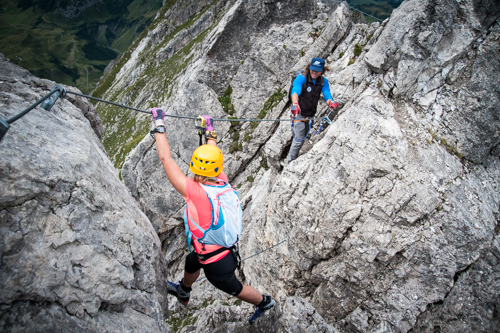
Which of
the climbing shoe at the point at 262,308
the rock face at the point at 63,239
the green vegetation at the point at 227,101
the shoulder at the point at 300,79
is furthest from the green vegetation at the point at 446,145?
the green vegetation at the point at 227,101

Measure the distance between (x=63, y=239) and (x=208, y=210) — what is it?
2.24 m

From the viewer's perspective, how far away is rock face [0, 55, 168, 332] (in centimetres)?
309

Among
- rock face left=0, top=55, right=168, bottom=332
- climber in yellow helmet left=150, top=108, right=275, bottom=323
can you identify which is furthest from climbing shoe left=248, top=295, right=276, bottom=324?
rock face left=0, top=55, right=168, bottom=332

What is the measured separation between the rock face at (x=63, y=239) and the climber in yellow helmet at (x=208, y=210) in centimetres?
110

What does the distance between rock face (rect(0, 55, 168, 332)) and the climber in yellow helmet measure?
1.10 m

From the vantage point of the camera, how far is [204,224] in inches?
182

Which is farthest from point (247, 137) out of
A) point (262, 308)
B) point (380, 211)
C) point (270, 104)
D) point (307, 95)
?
point (262, 308)

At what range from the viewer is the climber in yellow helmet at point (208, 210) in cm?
443

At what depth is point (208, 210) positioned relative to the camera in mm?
4461

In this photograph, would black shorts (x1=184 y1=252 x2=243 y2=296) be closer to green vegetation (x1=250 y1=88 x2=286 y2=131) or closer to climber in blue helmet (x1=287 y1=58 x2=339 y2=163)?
climber in blue helmet (x1=287 y1=58 x2=339 y2=163)

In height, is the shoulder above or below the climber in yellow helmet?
above

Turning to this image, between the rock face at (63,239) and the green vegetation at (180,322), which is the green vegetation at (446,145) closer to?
the rock face at (63,239)

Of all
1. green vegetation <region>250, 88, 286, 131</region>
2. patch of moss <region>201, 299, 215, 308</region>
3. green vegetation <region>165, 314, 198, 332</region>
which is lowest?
green vegetation <region>165, 314, 198, 332</region>

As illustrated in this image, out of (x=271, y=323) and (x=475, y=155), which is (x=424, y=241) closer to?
(x=475, y=155)
